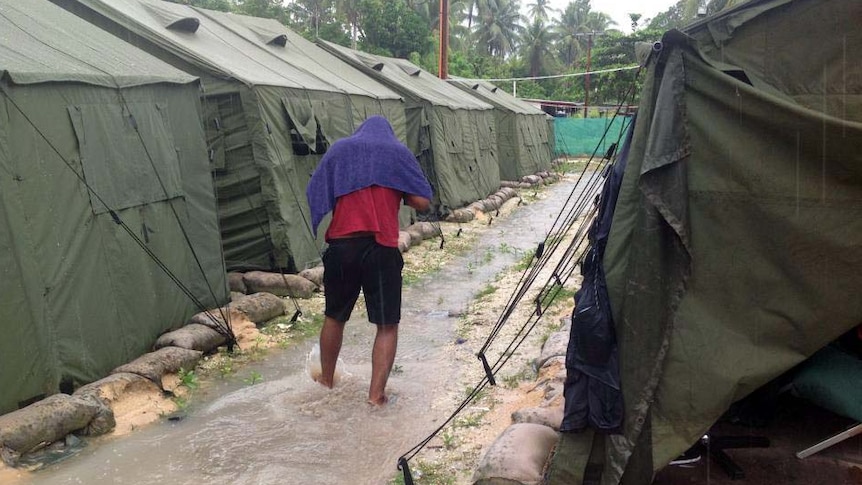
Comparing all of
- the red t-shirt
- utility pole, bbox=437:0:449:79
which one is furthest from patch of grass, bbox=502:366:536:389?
utility pole, bbox=437:0:449:79

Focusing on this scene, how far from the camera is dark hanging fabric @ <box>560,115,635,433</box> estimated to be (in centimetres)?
296

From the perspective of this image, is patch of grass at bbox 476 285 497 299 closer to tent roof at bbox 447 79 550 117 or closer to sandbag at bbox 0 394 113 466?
sandbag at bbox 0 394 113 466

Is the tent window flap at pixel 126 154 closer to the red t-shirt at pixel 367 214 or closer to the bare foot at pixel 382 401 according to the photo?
the red t-shirt at pixel 367 214

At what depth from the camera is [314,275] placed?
7898mm

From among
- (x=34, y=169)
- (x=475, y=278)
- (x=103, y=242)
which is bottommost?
(x=475, y=278)

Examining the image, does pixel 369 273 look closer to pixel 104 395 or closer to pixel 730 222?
pixel 104 395

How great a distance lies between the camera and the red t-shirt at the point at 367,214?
4.48 meters

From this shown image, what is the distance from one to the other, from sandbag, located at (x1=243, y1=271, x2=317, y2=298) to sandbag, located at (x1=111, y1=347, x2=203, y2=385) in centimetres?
197

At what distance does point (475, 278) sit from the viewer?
9062 millimetres

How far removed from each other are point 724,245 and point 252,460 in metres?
2.83

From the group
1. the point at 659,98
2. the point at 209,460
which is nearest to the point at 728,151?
the point at 659,98

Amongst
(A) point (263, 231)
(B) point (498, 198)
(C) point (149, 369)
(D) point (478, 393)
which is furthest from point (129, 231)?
(B) point (498, 198)

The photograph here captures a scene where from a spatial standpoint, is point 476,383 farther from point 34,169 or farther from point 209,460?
point 34,169

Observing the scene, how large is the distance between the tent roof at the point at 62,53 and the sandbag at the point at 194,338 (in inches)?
80.6
